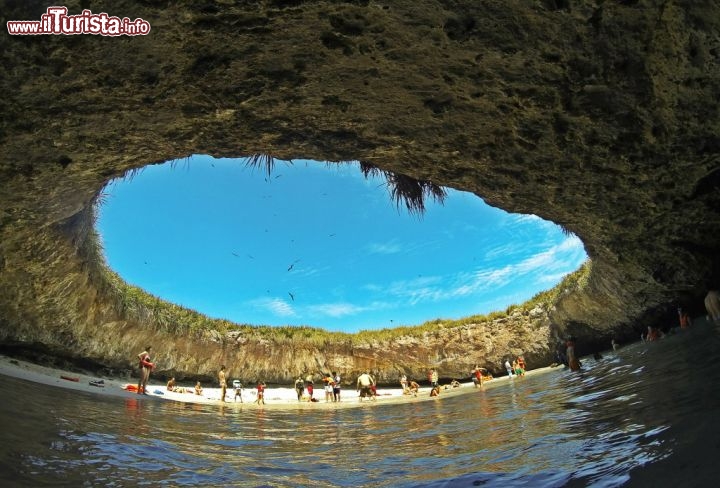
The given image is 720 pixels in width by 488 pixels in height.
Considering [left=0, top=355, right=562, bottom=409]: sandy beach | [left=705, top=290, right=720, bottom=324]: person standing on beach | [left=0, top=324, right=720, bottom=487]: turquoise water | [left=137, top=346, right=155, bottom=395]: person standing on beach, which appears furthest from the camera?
[left=137, top=346, right=155, bottom=395]: person standing on beach

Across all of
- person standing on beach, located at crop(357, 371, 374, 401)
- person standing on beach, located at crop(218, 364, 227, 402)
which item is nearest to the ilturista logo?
person standing on beach, located at crop(218, 364, 227, 402)

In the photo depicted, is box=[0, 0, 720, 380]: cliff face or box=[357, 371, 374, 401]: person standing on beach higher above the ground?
box=[0, 0, 720, 380]: cliff face

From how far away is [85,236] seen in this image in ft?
30.4

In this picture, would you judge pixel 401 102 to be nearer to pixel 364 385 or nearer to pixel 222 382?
pixel 222 382

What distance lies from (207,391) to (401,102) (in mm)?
15814

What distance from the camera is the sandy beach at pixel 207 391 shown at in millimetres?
9570

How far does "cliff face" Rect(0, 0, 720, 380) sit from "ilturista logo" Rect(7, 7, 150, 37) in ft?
0.23

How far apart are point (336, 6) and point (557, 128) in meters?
3.24

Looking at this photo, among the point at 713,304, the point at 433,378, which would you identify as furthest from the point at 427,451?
the point at 433,378

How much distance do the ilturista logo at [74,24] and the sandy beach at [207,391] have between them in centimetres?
747

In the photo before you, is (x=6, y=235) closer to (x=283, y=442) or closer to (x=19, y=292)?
(x=19, y=292)

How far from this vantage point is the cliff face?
3.59 m

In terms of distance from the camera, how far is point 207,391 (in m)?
16.8

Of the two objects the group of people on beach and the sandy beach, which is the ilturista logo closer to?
the sandy beach
